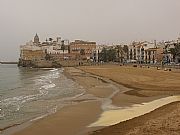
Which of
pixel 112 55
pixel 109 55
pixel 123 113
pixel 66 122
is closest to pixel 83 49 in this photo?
pixel 109 55

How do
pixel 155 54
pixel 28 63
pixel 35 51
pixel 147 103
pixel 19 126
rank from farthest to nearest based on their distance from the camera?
pixel 35 51
pixel 28 63
pixel 155 54
pixel 147 103
pixel 19 126

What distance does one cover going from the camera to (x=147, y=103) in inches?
949

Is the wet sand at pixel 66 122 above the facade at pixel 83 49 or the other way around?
the other way around

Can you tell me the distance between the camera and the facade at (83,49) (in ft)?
581

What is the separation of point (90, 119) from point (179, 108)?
509 cm

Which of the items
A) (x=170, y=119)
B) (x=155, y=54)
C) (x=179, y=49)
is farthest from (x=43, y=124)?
(x=155, y=54)

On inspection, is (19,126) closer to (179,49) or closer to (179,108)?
(179,108)

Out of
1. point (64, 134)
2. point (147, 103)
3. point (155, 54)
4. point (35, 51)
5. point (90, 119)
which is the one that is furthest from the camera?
point (35, 51)

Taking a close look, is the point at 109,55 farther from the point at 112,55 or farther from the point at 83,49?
the point at 83,49

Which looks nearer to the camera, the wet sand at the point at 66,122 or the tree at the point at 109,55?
the wet sand at the point at 66,122

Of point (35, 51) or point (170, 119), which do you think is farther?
point (35, 51)

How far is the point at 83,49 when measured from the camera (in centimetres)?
18250

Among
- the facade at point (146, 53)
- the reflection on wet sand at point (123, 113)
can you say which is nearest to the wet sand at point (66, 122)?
the reflection on wet sand at point (123, 113)

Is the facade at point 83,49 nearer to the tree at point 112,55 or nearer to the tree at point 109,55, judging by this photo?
the tree at point 109,55
